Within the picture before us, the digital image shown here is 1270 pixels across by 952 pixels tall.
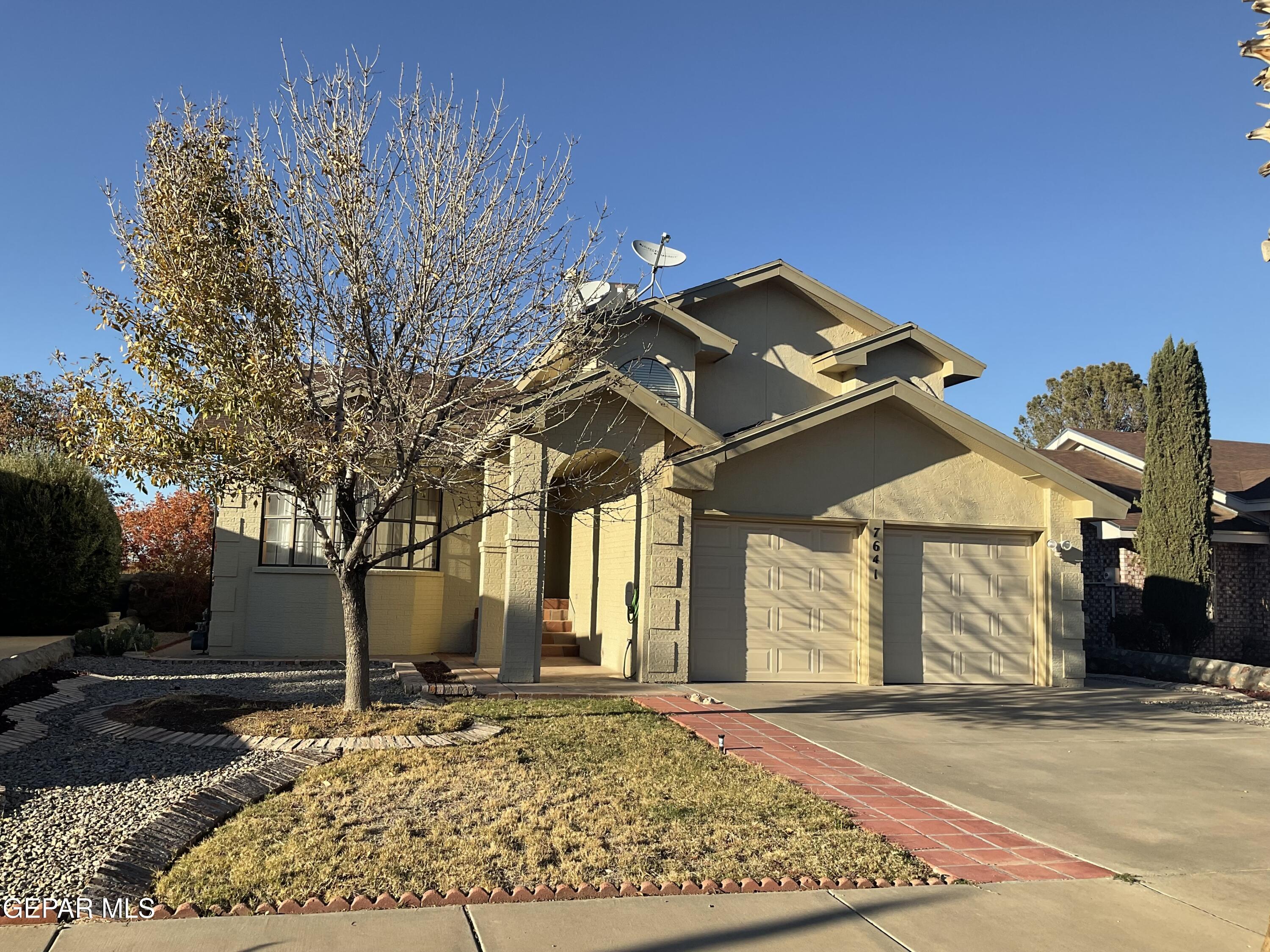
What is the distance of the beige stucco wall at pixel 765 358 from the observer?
16656mm

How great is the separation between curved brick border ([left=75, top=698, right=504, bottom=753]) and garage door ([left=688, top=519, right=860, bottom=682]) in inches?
197

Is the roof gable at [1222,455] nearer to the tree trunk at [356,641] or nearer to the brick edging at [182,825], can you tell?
the tree trunk at [356,641]

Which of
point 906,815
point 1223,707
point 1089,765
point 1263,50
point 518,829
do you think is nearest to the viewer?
point 1263,50

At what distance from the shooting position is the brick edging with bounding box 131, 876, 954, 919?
4.57 metres

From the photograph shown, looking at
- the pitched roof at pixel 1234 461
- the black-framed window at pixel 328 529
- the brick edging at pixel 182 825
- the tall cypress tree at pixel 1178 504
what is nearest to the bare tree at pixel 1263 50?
the brick edging at pixel 182 825

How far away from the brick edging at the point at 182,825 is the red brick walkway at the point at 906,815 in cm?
382

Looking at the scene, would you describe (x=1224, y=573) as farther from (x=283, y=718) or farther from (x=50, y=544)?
(x=50, y=544)

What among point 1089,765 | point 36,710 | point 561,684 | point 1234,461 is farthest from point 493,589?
point 1234,461

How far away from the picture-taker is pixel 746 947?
4.40 m

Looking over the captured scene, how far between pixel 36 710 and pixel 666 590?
281 inches

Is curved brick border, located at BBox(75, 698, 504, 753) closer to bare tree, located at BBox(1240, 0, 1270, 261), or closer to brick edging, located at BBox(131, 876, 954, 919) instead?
brick edging, located at BBox(131, 876, 954, 919)

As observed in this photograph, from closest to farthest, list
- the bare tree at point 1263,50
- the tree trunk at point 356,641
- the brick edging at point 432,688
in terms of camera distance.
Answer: the bare tree at point 1263,50 < the tree trunk at point 356,641 < the brick edging at point 432,688

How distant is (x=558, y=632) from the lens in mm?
16562

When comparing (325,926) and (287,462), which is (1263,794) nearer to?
(325,926)
